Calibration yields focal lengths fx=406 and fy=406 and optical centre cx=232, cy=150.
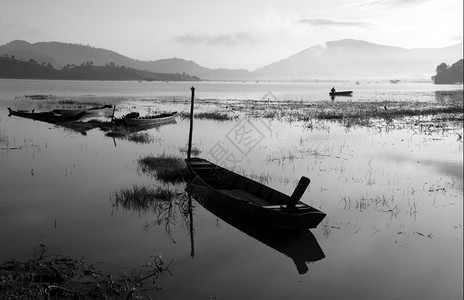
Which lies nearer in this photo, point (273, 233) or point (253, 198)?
point (273, 233)

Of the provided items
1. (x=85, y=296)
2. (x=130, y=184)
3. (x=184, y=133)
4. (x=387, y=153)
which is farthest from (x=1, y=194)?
(x=387, y=153)

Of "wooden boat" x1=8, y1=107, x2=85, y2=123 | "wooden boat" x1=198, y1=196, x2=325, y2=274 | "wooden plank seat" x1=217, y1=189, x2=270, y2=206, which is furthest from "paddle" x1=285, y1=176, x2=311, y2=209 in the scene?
"wooden boat" x1=8, y1=107, x2=85, y2=123

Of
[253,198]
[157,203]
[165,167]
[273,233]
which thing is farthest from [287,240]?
[165,167]

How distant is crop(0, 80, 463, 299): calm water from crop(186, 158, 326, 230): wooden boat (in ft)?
1.73

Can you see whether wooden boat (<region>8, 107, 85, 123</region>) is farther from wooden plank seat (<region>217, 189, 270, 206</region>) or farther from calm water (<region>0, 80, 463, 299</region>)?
wooden plank seat (<region>217, 189, 270, 206</region>)

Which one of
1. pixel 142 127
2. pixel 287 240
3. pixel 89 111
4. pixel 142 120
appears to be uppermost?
pixel 142 120

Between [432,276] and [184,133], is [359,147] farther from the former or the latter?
[432,276]

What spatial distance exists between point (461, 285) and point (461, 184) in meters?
8.63

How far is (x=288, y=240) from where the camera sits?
11203 millimetres

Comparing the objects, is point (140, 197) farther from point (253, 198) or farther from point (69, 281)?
point (69, 281)

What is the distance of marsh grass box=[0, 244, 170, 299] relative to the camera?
6816mm

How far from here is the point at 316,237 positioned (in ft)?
37.3

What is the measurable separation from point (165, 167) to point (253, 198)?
598cm

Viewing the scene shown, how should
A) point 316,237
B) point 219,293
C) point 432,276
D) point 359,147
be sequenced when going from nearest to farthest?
point 219,293, point 432,276, point 316,237, point 359,147
